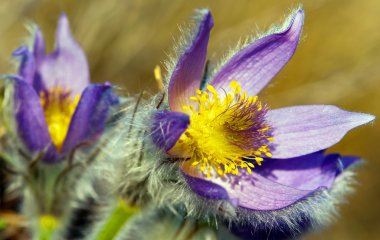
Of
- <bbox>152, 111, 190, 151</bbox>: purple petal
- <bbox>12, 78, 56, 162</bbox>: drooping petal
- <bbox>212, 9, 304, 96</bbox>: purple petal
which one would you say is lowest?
<bbox>12, 78, 56, 162</bbox>: drooping petal

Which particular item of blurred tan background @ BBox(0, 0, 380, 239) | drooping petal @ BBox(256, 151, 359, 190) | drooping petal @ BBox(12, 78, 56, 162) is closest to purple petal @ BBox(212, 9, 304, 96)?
drooping petal @ BBox(256, 151, 359, 190)

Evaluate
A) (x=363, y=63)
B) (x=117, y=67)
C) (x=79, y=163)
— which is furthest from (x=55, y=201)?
(x=363, y=63)

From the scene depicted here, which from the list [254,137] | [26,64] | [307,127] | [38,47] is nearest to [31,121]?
[26,64]

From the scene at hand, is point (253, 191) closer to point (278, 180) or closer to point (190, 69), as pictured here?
point (278, 180)

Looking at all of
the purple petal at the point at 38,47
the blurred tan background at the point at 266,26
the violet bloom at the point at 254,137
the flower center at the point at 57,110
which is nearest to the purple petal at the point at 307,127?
the violet bloom at the point at 254,137

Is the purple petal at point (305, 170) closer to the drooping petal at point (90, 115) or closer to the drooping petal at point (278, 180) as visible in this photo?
the drooping petal at point (278, 180)

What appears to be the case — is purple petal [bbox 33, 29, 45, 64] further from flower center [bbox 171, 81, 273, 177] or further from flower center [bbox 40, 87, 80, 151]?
flower center [bbox 171, 81, 273, 177]

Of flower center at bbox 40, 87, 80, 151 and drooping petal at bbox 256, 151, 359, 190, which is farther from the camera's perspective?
flower center at bbox 40, 87, 80, 151
